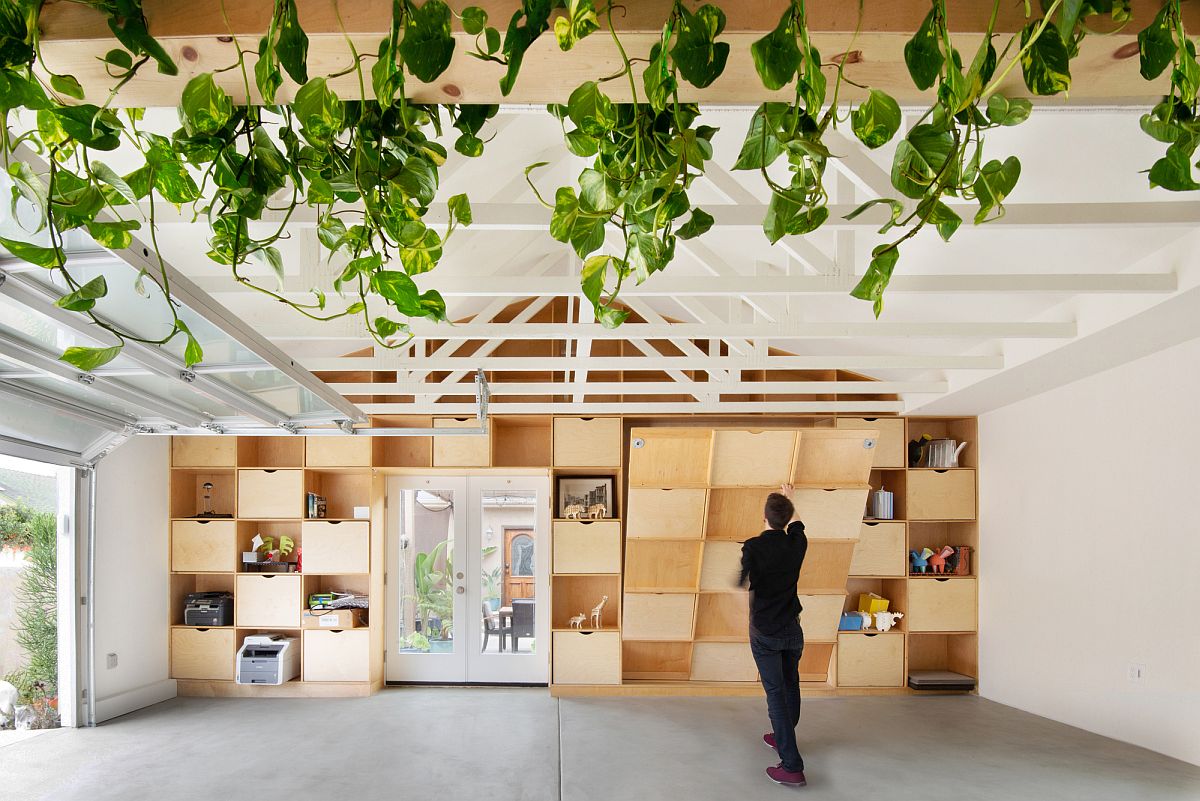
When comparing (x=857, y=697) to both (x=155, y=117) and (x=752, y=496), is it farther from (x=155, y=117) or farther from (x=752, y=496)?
(x=155, y=117)

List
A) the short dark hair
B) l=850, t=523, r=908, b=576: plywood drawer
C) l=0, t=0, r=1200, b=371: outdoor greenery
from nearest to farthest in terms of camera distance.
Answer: l=0, t=0, r=1200, b=371: outdoor greenery
the short dark hair
l=850, t=523, r=908, b=576: plywood drawer

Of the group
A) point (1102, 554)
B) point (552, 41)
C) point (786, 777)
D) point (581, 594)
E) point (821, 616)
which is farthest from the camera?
point (581, 594)

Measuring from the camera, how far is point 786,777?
482 cm

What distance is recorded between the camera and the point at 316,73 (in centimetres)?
88

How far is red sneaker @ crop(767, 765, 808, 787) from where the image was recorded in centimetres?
478

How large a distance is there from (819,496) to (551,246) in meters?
2.72

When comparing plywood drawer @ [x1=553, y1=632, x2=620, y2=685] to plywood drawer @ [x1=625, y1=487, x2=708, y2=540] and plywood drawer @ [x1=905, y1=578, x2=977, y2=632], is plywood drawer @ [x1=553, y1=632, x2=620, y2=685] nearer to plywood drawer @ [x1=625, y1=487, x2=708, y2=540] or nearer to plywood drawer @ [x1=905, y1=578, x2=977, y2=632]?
plywood drawer @ [x1=625, y1=487, x2=708, y2=540]

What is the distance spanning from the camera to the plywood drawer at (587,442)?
7477 millimetres

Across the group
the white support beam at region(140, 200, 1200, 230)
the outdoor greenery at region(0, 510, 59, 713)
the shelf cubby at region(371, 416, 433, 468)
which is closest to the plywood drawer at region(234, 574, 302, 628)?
the shelf cubby at region(371, 416, 433, 468)

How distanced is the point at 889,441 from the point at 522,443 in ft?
10.5

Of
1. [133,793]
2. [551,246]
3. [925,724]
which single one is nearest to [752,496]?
[925,724]

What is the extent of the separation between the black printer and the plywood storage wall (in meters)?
3.37

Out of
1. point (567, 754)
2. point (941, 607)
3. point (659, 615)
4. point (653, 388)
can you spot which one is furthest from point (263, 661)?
point (941, 607)

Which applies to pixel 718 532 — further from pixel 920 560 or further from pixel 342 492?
pixel 342 492
